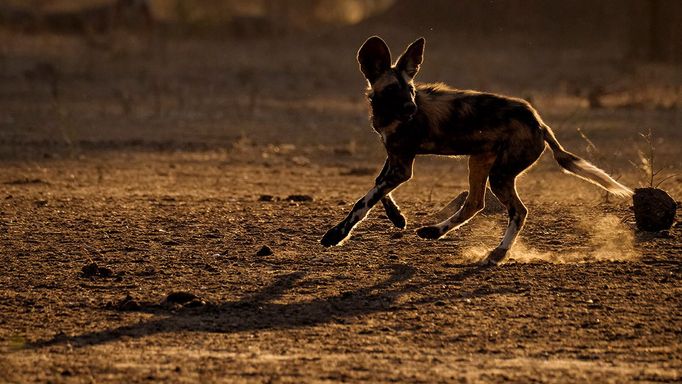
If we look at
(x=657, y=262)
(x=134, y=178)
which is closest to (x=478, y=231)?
(x=657, y=262)

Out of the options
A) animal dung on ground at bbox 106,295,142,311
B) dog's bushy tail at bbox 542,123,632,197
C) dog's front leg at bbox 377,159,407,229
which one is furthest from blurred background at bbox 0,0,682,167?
animal dung on ground at bbox 106,295,142,311

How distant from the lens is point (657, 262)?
7.51 m

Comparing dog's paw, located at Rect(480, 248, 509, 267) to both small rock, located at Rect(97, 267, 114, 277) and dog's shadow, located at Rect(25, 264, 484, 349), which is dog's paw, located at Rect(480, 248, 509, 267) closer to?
dog's shadow, located at Rect(25, 264, 484, 349)

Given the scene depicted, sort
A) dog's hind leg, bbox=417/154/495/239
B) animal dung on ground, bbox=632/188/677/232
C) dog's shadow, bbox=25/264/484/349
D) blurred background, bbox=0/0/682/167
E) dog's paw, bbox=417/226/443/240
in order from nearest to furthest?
dog's shadow, bbox=25/264/484/349 < dog's paw, bbox=417/226/443/240 < dog's hind leg, bbox=417/154/495/239 < animal dung on ground, bbox=632/188/677/232 < blurred background, bbox=0/0/682/167

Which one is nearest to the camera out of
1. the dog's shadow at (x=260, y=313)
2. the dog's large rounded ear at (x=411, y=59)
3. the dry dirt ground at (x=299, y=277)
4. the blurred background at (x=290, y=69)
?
the dry dirt ground at (x=299, y=277)

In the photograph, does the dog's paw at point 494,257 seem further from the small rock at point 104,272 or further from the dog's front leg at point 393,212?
the small rock at point 104,272

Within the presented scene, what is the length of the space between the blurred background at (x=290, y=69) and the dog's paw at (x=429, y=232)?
11.2 ft

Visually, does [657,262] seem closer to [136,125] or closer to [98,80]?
[136,125]

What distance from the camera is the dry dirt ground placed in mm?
5410

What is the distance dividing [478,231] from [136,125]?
29.4ft

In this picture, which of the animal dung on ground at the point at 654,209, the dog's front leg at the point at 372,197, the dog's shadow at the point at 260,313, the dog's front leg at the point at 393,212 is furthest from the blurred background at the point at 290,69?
the dog's shadow at the point at 260,313

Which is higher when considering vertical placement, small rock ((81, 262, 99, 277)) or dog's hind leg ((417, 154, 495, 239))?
dog's hind leg ((417, 154, 495, 239))

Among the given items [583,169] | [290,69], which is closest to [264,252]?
[583,169]

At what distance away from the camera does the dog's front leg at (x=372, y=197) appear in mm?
7441
